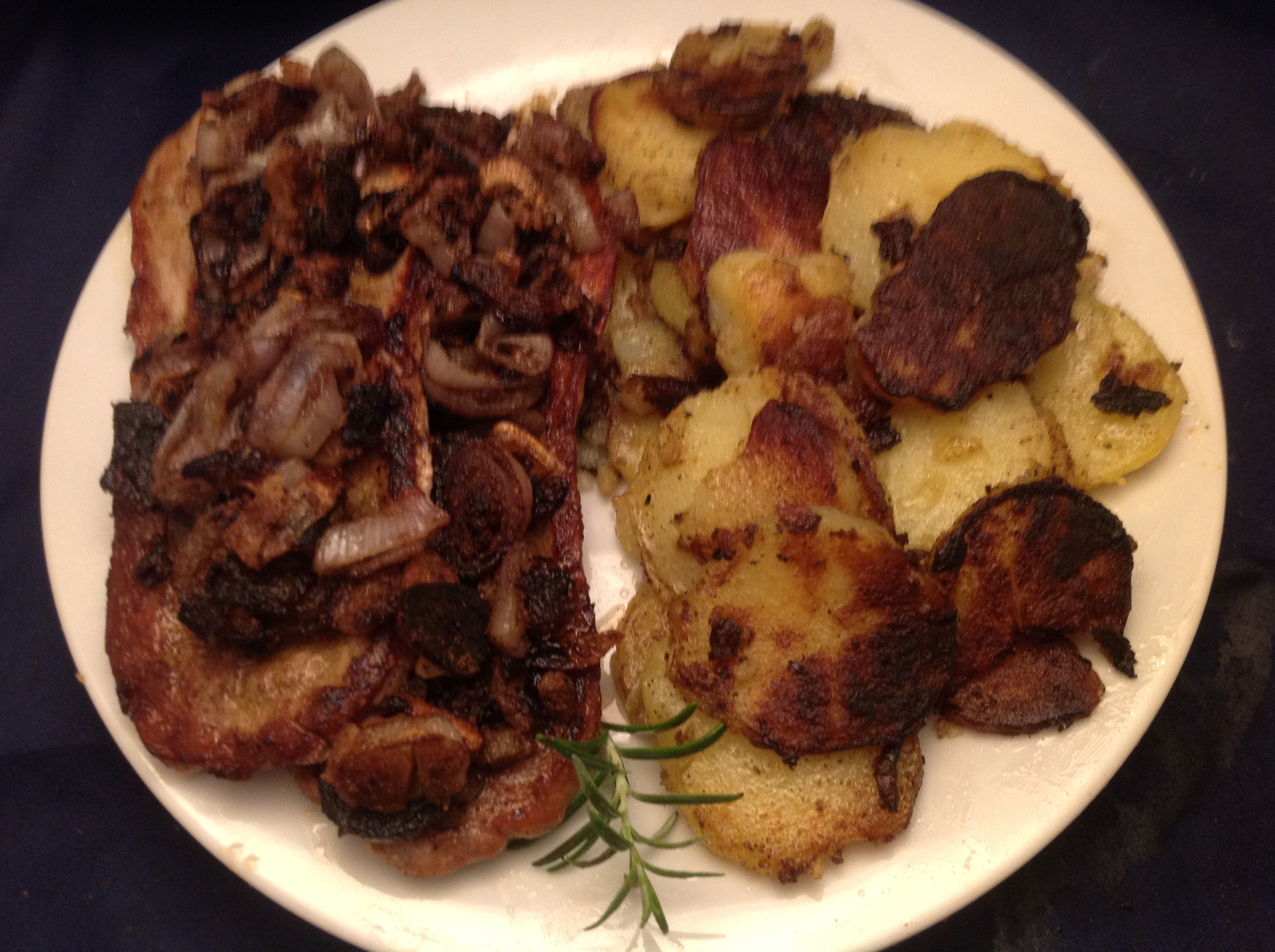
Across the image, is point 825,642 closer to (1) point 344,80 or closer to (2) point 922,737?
(2) point 922,737

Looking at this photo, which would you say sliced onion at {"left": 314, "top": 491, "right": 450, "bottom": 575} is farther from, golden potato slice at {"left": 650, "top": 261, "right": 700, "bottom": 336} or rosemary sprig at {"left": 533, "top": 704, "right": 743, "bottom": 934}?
golden potato slice at {"left": 650, "top": 261, "right": 700, "bottom": 336}

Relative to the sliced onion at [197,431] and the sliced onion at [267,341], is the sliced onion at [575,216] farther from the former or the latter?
the sliced onion at [197,431]

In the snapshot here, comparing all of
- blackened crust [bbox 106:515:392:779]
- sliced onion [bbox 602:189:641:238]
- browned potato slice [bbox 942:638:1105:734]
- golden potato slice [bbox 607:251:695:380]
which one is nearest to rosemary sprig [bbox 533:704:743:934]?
blackened crust [bbox 106:515:392:779]

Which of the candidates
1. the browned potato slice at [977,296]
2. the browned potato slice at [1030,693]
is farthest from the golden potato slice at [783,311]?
the browned potato slice at [1030,693]

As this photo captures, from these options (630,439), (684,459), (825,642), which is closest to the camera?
(825,642)

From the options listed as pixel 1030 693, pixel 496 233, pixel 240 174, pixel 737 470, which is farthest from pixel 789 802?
pixel 240 174

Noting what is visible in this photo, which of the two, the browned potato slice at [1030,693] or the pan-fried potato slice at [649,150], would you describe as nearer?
the browned potato slice at [1030,693]

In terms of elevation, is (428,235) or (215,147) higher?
(215,147)
